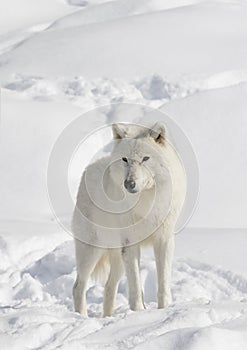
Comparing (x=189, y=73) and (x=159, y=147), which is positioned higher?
(x=159, y=147)

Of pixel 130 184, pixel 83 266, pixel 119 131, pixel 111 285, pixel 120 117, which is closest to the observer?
pixel 130 184

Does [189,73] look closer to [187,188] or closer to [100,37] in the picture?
[100,37]

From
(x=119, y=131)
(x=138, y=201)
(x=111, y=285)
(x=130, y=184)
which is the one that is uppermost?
(x=119, y=131)

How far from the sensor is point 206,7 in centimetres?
2473

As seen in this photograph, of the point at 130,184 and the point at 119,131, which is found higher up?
the point at 119,131

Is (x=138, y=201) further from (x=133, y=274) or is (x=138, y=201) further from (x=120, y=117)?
(x=120, y=117)

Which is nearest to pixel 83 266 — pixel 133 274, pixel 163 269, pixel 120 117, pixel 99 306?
pixel 133 274

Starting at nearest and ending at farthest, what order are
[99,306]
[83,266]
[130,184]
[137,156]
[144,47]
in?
[130,184] → [137,156] → [83,266] → [99,306] → [144,47]

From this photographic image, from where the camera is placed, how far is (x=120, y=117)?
15.8 metres

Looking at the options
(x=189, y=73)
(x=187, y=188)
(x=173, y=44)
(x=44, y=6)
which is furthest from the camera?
(x=44, y=6)

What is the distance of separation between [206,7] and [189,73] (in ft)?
21.6

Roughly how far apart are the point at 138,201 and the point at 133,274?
22.5 inches

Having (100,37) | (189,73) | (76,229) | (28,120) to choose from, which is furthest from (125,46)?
(76,229)

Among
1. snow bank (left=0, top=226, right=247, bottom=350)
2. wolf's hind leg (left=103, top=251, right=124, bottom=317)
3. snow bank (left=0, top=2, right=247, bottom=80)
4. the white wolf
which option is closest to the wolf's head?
the white wolf
